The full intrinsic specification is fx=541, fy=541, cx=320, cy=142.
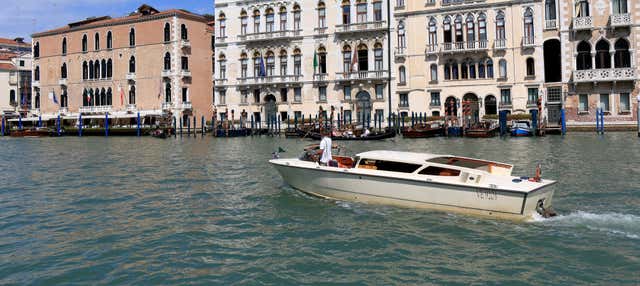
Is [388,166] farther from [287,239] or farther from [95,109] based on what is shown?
[95,109]

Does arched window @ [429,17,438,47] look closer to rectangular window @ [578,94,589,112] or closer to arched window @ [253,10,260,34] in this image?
rectangular window @ [578,94,589,112]

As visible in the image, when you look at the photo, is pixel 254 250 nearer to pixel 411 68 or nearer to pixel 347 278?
pixel 347 278

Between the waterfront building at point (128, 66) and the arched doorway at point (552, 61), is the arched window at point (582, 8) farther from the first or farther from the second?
the waterfront building at point (128, 66)

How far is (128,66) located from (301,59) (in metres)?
18.7

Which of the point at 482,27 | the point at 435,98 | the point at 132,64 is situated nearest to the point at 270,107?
the point at 435,98

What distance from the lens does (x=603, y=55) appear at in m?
38.4

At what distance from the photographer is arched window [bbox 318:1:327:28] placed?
151ft

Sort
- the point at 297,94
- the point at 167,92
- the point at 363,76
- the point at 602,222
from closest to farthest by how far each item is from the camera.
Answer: the point at 602,222
the point at 363,76
the point at 297,94
the point at 167,92

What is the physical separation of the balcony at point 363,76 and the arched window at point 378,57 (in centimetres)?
59

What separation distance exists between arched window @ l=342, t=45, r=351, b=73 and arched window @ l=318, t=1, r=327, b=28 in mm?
2737


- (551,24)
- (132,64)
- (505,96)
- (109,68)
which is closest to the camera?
(551,24)

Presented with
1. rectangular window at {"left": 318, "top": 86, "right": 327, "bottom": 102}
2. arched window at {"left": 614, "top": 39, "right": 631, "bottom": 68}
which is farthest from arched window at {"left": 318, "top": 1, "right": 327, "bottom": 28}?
arched window at {"left": 614, "top": 39, "right": 631, "bottom": 68}

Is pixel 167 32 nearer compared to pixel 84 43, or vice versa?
pixel 167 32

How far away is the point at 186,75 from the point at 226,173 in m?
35.6
